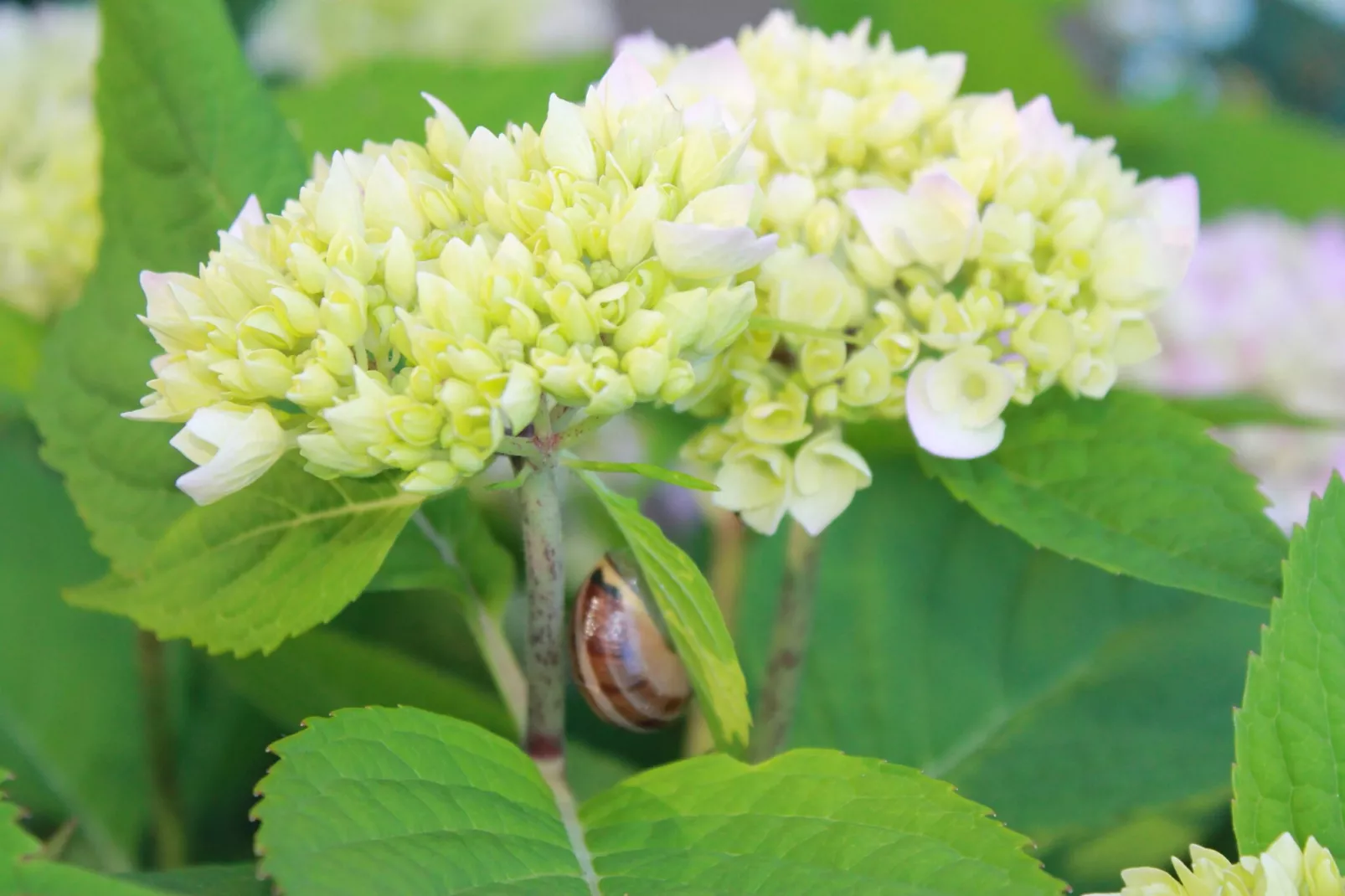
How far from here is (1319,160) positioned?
1235 millimetres

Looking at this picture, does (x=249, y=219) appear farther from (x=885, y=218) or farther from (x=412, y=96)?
(x=412, y=96)

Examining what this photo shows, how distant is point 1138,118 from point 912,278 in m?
0.88

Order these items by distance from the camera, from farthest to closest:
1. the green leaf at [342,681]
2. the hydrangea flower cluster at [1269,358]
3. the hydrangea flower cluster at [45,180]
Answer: the hydrangea flower cluster at [1269,358] < the hydrangea flower cluster at [45,180] < the green leaf at [342,681]

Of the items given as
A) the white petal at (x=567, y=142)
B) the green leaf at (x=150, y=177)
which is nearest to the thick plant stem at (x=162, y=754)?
the green leaf at (x=150, y=177)

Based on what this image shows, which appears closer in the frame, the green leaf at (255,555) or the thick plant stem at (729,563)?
the green leaf at (255,555)

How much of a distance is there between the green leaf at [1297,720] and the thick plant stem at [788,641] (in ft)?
0.57

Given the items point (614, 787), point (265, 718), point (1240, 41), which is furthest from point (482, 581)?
point (1240, 41)

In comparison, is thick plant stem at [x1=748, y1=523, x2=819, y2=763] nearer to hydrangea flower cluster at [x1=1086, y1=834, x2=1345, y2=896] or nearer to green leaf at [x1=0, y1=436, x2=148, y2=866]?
hydrangea flower cluster at [x1=1086, y1=834, x2=1345, y2=896]

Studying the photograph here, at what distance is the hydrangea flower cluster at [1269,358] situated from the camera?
2.71 feet

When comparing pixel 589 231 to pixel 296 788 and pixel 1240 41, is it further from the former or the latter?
pixel 1240 41

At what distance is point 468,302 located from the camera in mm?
332

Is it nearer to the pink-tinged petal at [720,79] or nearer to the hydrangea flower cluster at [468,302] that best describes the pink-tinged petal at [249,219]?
the hydrangea flower cluster at [468,302]

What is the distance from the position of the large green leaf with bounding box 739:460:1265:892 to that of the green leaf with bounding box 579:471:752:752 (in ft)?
0.72

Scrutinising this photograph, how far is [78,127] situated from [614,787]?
0.52 m
